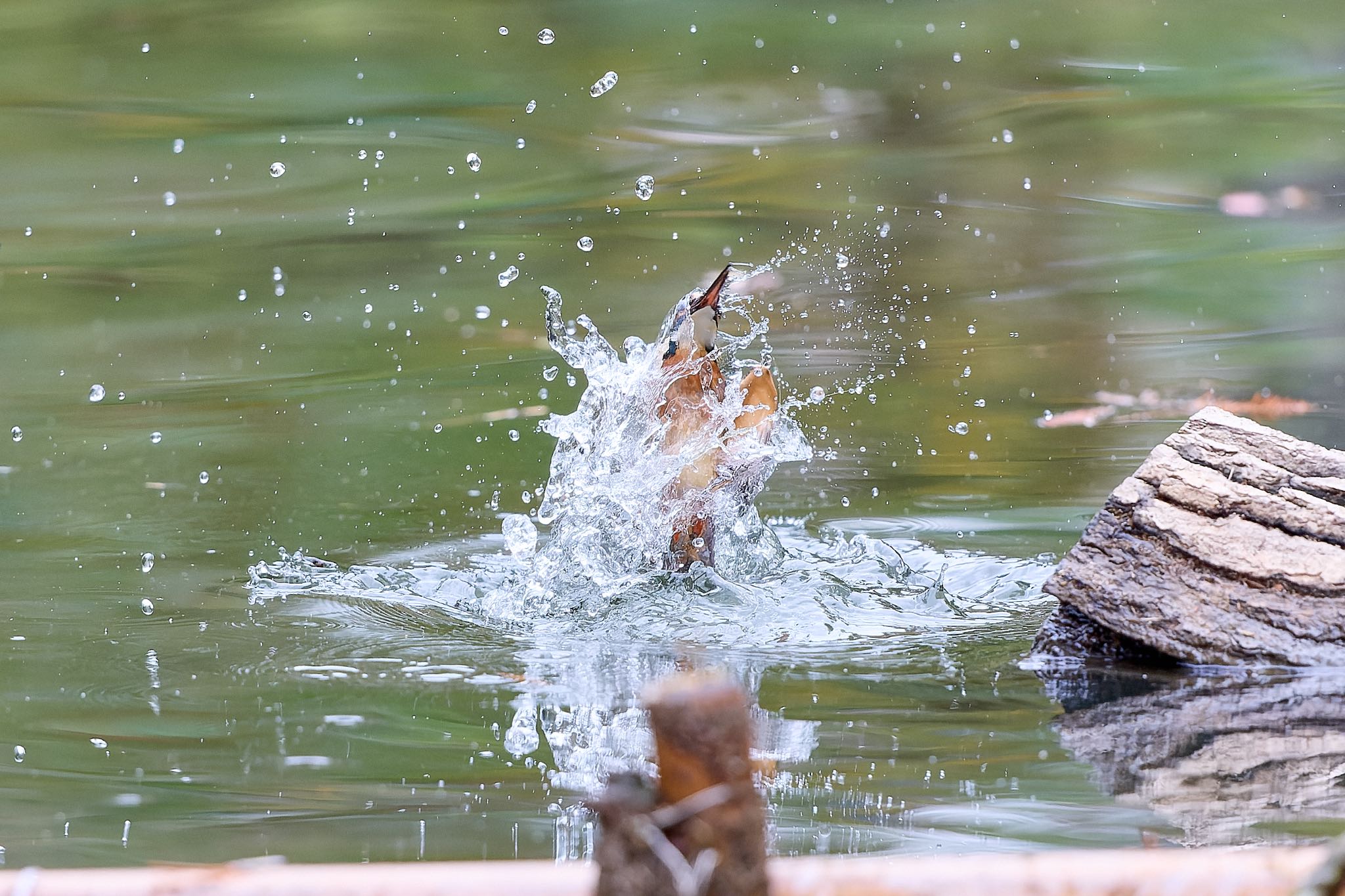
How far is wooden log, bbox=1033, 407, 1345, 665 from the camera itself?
182cm

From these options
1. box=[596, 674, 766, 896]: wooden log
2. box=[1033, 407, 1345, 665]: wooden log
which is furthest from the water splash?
box=[596, 674, 766, 896]: wooden log

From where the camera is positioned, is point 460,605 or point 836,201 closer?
point 460,605

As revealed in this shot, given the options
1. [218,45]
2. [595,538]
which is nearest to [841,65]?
[218,45]

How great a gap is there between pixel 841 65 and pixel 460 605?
2828mm

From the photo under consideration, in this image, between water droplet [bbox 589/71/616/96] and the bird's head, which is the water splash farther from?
water droplet [bbox 589/71/616/96]

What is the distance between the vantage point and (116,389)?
364 centimetres

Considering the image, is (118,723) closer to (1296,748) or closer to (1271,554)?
(1296,748)

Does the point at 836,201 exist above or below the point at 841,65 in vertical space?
below

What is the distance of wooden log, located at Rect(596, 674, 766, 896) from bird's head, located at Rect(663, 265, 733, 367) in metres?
1.56

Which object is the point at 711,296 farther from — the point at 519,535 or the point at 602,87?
the point at 602,87

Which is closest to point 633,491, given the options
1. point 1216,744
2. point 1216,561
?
point 1216,561

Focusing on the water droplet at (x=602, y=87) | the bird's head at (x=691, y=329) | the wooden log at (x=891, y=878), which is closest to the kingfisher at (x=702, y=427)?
the bird's head at (x=691, y=329)

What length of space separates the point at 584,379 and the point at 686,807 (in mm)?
3022

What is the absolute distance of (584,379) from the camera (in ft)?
12.3
